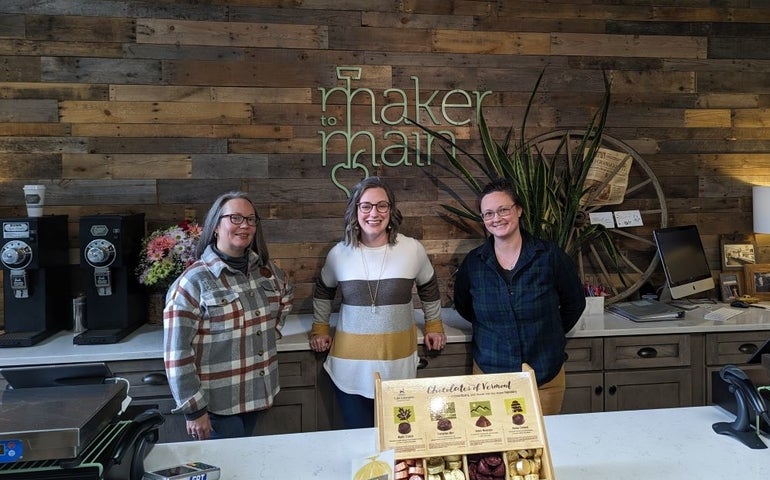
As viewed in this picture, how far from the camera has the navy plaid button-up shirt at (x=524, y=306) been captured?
2.17 m

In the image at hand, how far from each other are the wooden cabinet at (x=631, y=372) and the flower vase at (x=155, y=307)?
192cm

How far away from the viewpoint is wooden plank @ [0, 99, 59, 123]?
2.84 metres

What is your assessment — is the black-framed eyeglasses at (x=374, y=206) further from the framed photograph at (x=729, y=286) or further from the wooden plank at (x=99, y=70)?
the framed photograph at (x=729, y=286)

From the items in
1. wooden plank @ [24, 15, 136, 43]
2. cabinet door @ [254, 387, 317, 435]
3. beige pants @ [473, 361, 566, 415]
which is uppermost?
wooden plank @ [24, 15, 136, 43]

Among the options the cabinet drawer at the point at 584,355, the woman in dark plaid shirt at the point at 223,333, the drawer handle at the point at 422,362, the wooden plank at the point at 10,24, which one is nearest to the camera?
the woman in dark plaid shirt at the point at 223,333

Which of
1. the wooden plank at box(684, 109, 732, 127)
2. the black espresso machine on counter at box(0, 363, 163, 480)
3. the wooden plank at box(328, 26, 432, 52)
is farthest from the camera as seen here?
the wooden plank at box(684, 109, 732, 127)

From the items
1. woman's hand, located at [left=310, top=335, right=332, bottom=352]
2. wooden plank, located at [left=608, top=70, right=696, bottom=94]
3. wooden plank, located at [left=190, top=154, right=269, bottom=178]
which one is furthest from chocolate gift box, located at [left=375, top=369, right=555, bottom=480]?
wooden plank, located at [left=608, top=70, right=696, bottom=94]

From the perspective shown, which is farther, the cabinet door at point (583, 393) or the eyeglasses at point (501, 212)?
the cabinet door at point (583, 393)

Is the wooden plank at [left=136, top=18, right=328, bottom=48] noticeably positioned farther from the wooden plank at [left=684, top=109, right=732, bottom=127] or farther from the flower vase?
the wooden plank at [left=684, top=109, right=732, bottom=127]

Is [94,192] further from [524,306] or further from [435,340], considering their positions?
[524,306]

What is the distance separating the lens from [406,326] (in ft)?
7.28

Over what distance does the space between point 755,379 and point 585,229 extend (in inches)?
62.6

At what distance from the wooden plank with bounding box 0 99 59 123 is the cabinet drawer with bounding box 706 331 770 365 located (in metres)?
3.42

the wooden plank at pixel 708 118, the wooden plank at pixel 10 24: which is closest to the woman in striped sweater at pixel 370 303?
the wooden plank at pixel 10 24
